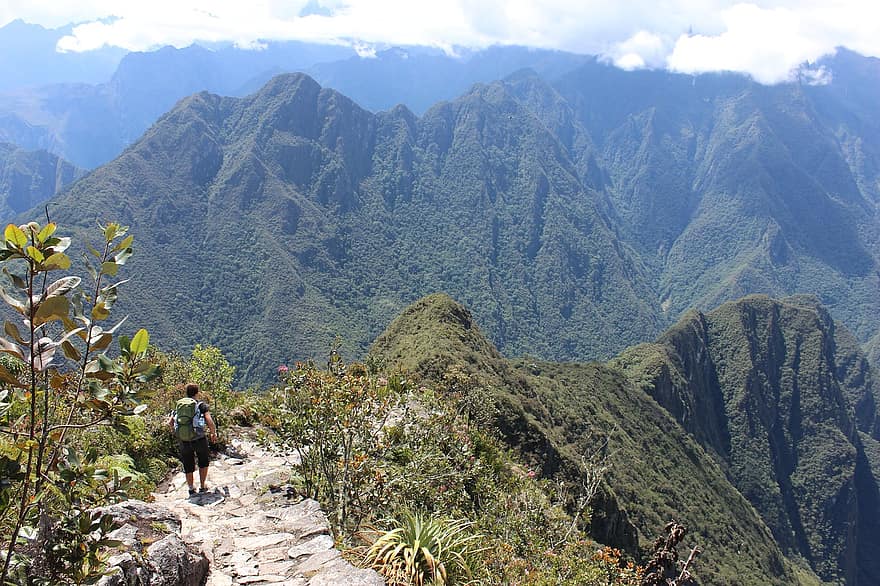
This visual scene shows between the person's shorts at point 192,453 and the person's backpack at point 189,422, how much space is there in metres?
0.10

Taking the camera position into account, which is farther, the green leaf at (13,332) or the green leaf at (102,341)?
the green leaf at (102,341)

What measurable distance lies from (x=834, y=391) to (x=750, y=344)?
2975 centimetres

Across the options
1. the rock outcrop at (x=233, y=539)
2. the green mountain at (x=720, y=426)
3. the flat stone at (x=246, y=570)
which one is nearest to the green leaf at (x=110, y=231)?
the rock outcrop at (x=233, y=539)

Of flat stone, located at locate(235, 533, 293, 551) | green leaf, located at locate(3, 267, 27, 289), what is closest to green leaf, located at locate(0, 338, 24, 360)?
green leaf, located at locate(3, 267, 27, 289)

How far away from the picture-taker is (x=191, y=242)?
168875mm

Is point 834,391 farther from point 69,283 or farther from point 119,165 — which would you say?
point 119,165

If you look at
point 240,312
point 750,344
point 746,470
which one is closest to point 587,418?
point 746,470

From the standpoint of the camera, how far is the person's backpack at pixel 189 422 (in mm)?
9679

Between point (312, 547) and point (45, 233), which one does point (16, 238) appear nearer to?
point (45, 233)

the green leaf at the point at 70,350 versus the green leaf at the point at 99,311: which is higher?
the green leaf at the point at 99,311

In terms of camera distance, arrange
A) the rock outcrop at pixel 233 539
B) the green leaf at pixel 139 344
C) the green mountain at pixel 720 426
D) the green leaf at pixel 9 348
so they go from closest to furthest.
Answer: the green leaf at pixel 9 348 → the green leaf at pixel 139 344 → the rock outcrop at pixel 233 539 → the green mountain at pixel 720 426

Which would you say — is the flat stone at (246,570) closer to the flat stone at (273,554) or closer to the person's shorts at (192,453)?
the flat stone at (273,554)

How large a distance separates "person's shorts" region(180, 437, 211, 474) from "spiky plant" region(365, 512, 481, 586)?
4251 mm

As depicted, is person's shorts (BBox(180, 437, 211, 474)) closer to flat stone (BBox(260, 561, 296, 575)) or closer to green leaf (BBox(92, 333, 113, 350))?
flat stone (BBox(260, 561, 296, 575))
